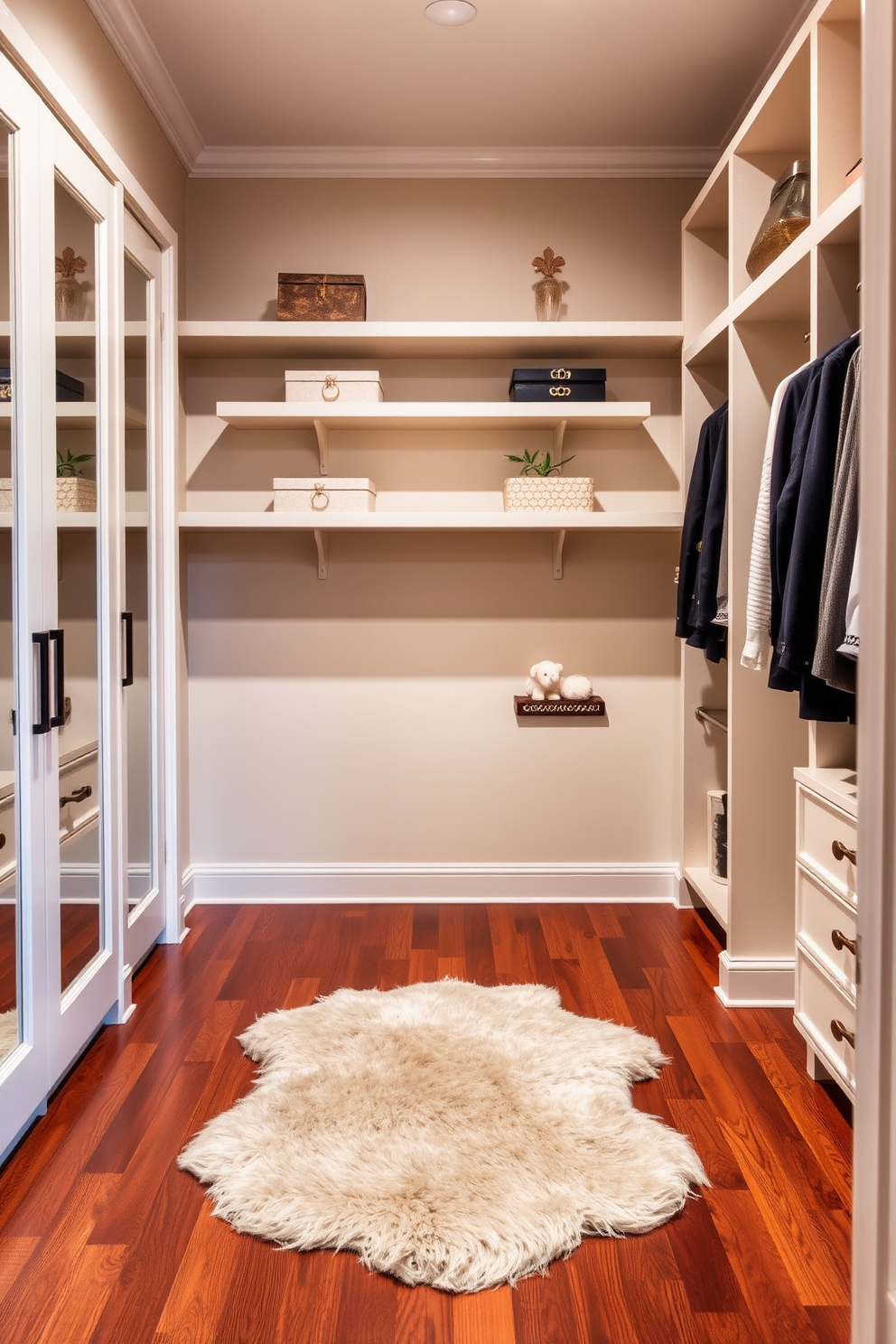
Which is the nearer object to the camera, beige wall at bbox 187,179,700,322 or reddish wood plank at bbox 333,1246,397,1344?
reddish wood plank at bbox 333,1246,397,1344

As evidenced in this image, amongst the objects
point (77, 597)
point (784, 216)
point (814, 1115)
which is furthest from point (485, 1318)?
point (784, 216)

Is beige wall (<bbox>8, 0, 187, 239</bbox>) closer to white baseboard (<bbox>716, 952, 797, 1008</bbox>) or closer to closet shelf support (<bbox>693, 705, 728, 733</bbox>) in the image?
closet shelf support (<bbox>693, 705, 728, 733</bbox>)

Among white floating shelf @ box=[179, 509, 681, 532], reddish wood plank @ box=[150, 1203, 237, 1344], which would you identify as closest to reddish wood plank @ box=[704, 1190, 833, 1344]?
reddish wood plank @ box=[150, 1203, 237, 1344]

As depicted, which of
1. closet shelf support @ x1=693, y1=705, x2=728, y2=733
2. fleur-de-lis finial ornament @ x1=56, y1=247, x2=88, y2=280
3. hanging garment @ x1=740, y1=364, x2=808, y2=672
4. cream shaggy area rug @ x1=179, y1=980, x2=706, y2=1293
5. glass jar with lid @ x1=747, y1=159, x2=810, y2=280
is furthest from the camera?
closet shelf support @ x1=693, y1=705, x2=728, y2=733

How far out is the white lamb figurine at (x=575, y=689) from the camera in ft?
11.5

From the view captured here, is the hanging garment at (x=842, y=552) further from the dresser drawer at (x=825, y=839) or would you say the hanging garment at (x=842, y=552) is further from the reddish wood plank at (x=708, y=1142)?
the reddish wood plank at (x=708, y=1142)

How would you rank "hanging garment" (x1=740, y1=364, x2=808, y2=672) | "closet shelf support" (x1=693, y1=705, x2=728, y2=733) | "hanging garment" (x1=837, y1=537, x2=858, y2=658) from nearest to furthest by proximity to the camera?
"hanging garment" (x1=837, y1=537, x2=858, y2=658), "hanging garment" (x1=740, y1=364, x2=808, y2=672), "closet shelf support" (x1=693, y1=705, x2=728, y2=733)

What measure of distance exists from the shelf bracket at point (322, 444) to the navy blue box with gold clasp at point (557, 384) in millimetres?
680

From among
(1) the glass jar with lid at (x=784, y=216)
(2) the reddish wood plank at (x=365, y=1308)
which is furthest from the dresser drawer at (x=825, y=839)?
(1) the glass jar with lid at (x=784, y=216)

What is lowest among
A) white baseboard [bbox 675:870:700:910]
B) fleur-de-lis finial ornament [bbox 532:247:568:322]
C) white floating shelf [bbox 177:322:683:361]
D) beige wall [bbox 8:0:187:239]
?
white baseboard [bbox 675:870:700:910]

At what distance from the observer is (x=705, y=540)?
2945 mm

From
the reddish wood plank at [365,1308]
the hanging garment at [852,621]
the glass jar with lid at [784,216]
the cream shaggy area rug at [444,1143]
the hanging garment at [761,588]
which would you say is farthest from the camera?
the glass jar with lid at [784,216]

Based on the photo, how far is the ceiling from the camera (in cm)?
265

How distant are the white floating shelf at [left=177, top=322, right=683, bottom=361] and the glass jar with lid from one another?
2.19 feet
